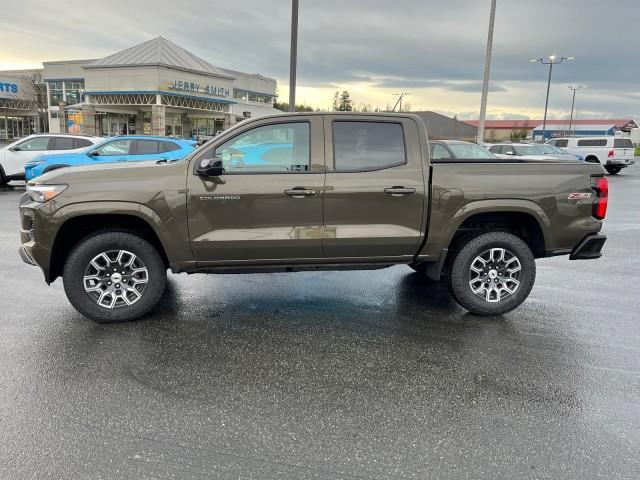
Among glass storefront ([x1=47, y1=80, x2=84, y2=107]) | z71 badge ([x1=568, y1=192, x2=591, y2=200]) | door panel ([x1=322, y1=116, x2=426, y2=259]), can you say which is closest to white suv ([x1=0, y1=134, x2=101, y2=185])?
door panel ([x1=322, y1=116, x2=426, y2=259])

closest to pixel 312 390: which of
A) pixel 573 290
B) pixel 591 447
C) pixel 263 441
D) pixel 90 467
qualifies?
pixel 263 441

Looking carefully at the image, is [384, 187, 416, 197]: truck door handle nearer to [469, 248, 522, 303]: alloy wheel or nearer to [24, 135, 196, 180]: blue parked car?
[469, 248, 522, 303]: alloy wheel

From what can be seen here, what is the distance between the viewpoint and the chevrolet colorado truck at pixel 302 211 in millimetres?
4375

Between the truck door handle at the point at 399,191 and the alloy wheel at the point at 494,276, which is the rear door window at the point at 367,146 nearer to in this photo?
the truck door handle at the point at 399,191

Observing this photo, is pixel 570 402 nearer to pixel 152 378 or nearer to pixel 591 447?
pixel 591 447

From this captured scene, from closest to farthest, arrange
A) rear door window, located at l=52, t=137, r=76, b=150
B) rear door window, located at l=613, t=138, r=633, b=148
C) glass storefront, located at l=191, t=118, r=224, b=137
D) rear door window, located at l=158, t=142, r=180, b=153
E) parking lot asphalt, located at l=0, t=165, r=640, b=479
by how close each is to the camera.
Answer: parking lot asphalt, located at l=0, t=165, r=640, b=479 → rear door window, located at l=158, t=142, r=180, b=153 → rear door window, located at l=52, t=137, r=76, b=150 → rear door window, located at l=613, t=138, r=633, b=148 → glass storefront, located at l=191, t=118, r=224, b=137

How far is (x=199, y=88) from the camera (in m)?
46.4

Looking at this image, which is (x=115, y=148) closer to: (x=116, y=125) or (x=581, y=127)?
(x=116, y=125)

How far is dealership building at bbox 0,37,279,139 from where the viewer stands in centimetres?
4316

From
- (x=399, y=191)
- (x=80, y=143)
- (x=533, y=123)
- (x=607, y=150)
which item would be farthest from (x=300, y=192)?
(x=533, y=123)

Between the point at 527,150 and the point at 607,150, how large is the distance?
7.71 meters

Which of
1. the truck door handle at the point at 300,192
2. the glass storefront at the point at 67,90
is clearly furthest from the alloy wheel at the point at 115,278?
the glass storefront at the point at 67,90

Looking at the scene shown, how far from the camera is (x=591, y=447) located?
2.84 metres

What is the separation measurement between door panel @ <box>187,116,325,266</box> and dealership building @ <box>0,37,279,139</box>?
42.1 metres
